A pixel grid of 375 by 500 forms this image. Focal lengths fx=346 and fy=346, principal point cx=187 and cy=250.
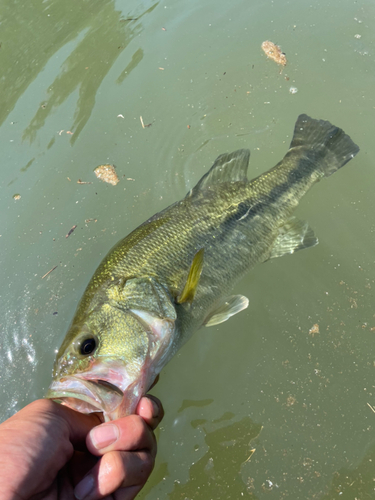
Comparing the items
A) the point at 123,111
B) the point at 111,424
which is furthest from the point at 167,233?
the point at 123,111

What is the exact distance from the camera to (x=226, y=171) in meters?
2.87

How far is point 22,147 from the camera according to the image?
4379 mm

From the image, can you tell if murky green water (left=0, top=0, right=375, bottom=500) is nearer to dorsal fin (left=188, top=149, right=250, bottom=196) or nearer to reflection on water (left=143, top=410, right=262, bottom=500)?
A: reflection on water (left=143, top=410, right=262, bottom=500)

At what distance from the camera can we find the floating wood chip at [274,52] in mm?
4506

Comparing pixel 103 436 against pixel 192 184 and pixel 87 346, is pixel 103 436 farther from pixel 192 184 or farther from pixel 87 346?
pixel 192 184

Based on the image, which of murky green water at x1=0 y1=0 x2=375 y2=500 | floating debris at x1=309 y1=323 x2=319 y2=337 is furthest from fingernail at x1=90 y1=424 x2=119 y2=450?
floating debris at x1=309 y1=323 x2=319 y2=337

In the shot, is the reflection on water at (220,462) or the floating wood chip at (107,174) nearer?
the reflection on water at (220,462)

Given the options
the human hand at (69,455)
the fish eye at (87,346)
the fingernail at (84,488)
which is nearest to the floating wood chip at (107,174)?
the fish eye at (87,346)

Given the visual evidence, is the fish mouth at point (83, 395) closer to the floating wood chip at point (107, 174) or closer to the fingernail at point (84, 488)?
the fingernail at point (84, 488)

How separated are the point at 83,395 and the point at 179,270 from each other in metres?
1.00

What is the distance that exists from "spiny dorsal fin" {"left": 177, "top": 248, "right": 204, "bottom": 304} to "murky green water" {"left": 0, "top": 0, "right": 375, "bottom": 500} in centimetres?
90

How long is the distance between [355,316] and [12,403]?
9.84 ft

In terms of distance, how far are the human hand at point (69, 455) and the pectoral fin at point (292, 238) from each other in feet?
Result: 5.72

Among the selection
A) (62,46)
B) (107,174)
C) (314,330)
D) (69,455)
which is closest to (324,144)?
(314,330)
